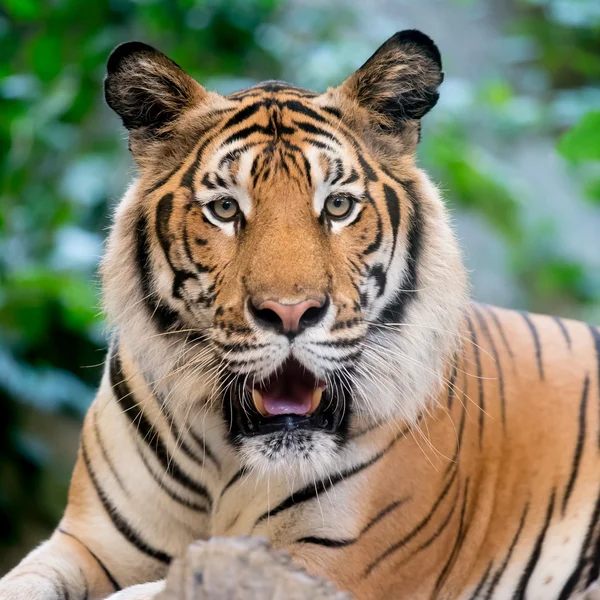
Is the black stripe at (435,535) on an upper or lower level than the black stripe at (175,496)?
upper

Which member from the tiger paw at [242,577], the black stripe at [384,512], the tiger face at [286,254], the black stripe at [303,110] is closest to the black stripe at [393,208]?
the tiger face at [286,254]

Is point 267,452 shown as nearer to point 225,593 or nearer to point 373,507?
point 373,507

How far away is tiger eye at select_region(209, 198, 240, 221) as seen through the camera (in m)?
2.03

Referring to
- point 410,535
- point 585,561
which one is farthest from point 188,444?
point 585,561

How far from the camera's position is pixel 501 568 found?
8.30 feet

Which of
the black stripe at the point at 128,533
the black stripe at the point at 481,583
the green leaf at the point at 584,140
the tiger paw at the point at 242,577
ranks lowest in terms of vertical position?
the black stripe at the point at 128,533

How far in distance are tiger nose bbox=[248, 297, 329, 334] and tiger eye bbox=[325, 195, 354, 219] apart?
259 millimetres

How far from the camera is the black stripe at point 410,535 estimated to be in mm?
2184

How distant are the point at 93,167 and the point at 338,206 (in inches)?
121

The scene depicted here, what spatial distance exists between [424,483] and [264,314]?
723 millimetres

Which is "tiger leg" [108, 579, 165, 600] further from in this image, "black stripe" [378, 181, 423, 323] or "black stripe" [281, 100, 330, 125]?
"black stripe" [281, 100, 330, 125]

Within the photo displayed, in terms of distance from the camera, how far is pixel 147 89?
2.17 m

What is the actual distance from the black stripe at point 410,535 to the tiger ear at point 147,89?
1122 millimetres

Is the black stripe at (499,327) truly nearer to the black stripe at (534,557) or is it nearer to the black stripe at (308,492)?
the black stripe at (534,557)
